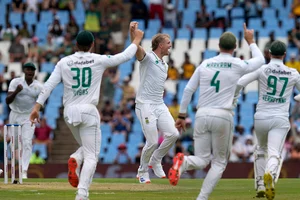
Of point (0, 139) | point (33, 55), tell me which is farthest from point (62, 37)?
point (0, 139)

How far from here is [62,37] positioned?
108ft

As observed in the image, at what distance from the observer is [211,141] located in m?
13.0

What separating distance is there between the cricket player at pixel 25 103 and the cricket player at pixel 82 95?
5.87 m

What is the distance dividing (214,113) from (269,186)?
132cm

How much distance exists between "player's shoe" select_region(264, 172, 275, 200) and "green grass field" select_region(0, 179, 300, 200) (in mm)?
1133

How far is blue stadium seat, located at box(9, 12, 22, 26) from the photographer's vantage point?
34406mm

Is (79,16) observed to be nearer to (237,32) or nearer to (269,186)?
(237,32)

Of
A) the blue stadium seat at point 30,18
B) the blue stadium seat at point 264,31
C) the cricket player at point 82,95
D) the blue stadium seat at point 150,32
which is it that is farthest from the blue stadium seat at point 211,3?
the cricket player at point 82,95

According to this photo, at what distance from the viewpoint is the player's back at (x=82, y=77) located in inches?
525

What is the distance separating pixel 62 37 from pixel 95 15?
5.46 feet

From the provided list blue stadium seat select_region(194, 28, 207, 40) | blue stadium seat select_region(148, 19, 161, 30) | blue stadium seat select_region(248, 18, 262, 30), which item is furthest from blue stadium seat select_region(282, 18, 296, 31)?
blue stadium seat select_region(148, 19, 161, 30)

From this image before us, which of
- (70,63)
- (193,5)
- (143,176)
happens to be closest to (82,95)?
(70,63)

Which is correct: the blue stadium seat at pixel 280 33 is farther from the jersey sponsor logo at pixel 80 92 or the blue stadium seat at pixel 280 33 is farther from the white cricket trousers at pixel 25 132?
the jersey sponsor logo at pixel 80 92

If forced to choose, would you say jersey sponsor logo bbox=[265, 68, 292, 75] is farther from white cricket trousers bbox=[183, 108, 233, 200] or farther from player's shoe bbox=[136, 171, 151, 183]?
player's shoe bbox=[136, 171, 151, 183]
